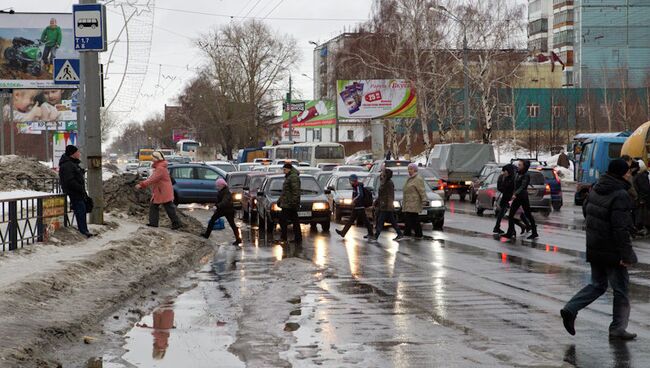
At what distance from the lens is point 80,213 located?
19219mm

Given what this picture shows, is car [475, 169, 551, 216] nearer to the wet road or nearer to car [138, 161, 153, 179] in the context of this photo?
car [138, 161, 153, 179]

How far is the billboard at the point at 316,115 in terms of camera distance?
3939 inches

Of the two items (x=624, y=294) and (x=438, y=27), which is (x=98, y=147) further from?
(x=438, y=27)

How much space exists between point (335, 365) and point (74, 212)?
40.2 feet

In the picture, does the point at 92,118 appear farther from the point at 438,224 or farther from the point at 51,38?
the point at 51,38

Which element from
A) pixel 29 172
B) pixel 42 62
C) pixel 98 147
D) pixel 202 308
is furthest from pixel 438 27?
pixel 202 308

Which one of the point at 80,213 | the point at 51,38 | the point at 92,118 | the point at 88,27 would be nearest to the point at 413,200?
the point at 92,118

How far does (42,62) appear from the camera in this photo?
4481 centimetres

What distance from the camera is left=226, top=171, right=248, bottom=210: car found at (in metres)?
36.9

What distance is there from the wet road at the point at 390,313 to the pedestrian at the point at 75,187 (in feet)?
8.85

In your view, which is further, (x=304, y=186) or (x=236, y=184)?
(x=236, y=184)

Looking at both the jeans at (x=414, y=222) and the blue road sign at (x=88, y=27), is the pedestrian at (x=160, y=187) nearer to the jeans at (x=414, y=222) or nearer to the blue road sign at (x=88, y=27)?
the blue road sign at (x=88, y=27)

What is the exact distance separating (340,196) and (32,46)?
20.3 m

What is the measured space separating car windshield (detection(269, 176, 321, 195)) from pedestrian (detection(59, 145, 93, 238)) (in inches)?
329
